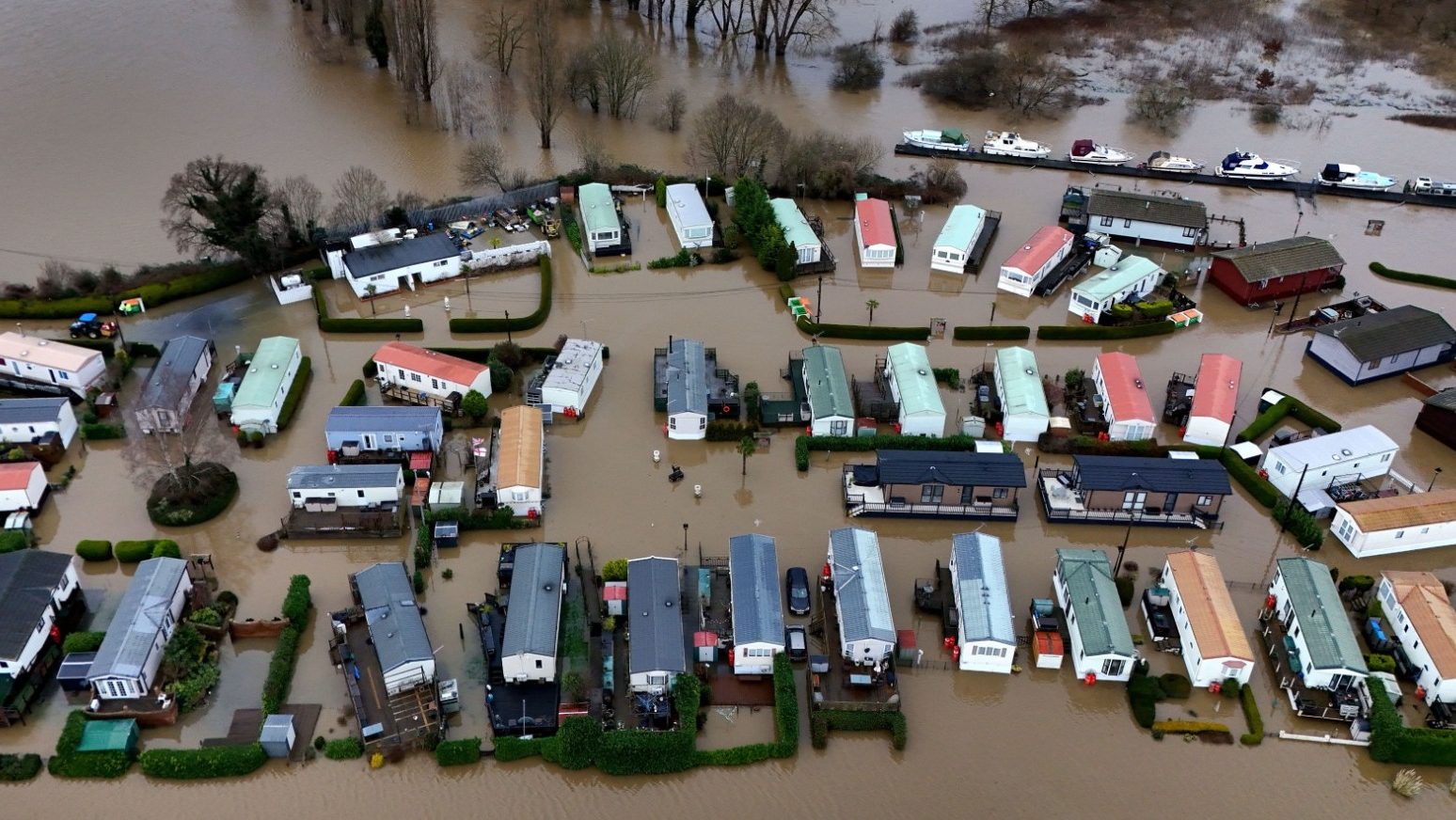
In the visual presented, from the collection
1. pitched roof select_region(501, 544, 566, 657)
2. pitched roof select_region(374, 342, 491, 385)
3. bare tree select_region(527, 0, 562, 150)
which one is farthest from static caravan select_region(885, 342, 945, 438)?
bare tree select_region(527, 0, 562, 150)

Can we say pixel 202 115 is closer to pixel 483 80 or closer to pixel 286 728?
pixel 483 80

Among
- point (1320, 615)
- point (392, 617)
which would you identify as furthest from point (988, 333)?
point (392, 617)

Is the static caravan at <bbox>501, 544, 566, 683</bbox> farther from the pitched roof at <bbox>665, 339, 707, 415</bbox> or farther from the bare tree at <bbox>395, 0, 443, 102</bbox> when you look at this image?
the bare tree at <bbox>395, 0, 443, 102</bbox>

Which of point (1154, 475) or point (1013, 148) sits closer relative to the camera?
point (1154, 475)

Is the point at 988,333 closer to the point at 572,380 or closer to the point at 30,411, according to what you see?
the point at 572,380

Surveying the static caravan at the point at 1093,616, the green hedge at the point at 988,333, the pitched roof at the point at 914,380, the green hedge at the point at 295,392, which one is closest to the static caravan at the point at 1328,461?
the static caravan at the point at 1093,616
